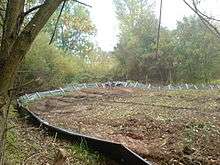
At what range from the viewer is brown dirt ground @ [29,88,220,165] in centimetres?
520

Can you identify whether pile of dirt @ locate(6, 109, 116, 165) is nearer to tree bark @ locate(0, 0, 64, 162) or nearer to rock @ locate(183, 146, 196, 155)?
rock @ locate(183, 146, 196, 155)

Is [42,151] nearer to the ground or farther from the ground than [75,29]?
nearer to the ground

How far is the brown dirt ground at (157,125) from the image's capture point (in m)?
5.20

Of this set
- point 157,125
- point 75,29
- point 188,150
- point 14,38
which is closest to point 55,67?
point 75,29

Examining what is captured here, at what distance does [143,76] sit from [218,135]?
1550 centimetres

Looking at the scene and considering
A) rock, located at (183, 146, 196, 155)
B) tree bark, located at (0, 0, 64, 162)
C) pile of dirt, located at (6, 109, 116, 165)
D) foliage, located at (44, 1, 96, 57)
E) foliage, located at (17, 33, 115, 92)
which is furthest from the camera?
foliage, located at (44, 1, 96, 57)

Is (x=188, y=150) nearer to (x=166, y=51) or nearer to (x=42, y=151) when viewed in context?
(x=42, y=151)

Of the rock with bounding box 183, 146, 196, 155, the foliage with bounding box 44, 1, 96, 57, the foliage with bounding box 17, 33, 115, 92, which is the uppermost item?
the foliage with bounding box 44, 1, 96, 57

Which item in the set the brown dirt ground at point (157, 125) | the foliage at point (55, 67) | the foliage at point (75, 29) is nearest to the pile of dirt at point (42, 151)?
the brown dirt ground at point (157, 125)

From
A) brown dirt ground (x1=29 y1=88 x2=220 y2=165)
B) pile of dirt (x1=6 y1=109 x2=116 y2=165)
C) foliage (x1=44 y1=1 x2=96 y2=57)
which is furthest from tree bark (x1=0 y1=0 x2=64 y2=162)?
foliage (x1=44 y1=1 x2=96 y2=57)

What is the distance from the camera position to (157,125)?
6.95m

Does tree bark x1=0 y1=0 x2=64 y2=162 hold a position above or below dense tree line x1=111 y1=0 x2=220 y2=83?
below

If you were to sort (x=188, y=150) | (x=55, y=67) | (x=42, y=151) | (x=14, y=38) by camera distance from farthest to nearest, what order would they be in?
(x=55, y=67) → (x=42, y=151) → (x=188, y=150) → (x=14, y=38)

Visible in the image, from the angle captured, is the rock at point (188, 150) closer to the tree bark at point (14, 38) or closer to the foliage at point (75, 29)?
the tree bark at point (14, 38)
